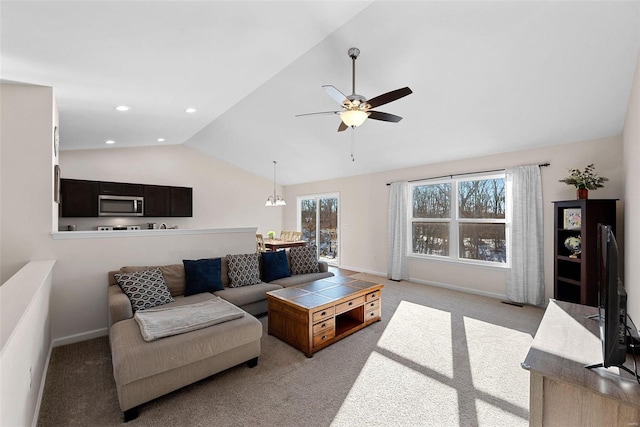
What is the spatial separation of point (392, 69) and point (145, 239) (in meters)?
3.57

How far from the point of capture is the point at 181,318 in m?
2.43

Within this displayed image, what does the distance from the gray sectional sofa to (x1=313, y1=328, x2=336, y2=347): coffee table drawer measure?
57cm

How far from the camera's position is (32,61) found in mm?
2217

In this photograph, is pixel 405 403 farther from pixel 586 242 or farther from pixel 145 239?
pixel 145 239

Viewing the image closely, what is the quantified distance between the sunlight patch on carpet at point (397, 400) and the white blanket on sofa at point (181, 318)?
1183 mm

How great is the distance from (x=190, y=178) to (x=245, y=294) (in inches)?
181

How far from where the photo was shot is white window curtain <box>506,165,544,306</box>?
4.20 meters

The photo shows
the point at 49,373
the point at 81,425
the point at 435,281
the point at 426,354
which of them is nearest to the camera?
the point at 81,425

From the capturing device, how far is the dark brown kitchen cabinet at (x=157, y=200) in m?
6.11

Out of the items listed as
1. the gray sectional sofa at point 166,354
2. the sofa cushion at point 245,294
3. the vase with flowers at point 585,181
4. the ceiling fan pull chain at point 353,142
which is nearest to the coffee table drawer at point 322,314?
the gray sectional sofa at point 166,354

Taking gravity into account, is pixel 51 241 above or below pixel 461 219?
below

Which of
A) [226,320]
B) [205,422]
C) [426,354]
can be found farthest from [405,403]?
[226,320]

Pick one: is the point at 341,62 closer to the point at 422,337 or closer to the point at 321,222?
the point at 422,337

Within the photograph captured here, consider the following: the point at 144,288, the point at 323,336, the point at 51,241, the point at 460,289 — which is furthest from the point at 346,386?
the point at 460,289
